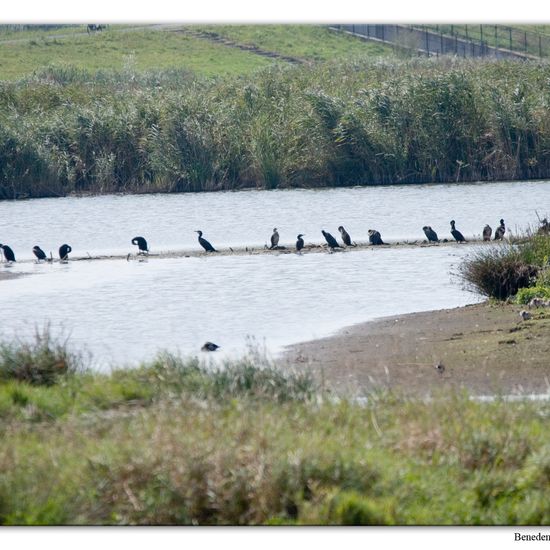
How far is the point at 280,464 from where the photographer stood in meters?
8.27

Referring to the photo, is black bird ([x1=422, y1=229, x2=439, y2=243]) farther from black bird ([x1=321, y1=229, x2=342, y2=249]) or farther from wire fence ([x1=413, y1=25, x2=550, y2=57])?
wire fence ([x1=413, y1=25, x2=550, y2=57])

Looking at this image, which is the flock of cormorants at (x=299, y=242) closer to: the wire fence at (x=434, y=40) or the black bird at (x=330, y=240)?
the black bird at (x=330, y=240)

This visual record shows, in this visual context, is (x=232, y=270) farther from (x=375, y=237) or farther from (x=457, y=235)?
(x=457, y=235)

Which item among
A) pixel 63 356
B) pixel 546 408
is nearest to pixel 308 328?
pixel 63 356

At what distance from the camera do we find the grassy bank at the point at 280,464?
27.1ft

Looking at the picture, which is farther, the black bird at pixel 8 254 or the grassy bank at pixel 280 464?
the black bird at pixel 8 254

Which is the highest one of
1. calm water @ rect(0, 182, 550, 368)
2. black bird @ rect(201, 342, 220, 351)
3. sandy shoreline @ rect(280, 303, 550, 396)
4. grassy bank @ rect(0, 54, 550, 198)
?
grassy bank @ rect(0, 54, 550, 198)

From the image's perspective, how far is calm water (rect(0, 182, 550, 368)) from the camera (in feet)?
60.0

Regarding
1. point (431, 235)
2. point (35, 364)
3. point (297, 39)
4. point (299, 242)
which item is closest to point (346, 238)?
point (299, 242)

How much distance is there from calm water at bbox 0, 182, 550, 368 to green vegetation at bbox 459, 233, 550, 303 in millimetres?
1263

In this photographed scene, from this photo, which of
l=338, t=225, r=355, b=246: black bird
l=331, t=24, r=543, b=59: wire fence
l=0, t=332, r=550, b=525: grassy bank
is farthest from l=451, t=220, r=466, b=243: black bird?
l=0, t=332, r=550, b=525: grassy bank

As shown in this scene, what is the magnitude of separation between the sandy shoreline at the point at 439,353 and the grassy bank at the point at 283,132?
707 inches

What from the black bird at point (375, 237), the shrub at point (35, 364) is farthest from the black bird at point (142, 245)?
the shrub at point (35, 364)

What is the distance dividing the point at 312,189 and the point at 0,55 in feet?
60.7
